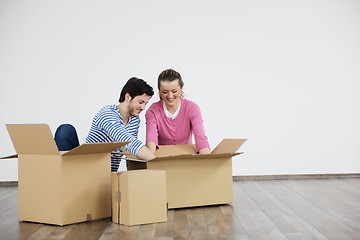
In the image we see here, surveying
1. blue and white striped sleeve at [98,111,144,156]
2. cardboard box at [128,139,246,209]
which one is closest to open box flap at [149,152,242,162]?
cardboard box at [128,139,246,209]

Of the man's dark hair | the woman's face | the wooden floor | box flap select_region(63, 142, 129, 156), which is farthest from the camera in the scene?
the woman's face

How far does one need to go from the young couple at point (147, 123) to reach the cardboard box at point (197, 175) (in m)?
0.11

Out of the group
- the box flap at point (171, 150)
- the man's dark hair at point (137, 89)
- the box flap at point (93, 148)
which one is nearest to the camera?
the box flap at point (93, 148)

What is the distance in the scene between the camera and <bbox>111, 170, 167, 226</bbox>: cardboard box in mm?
2297

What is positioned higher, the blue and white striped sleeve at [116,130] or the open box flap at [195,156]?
the blue and white striped sleeve at [116,130]

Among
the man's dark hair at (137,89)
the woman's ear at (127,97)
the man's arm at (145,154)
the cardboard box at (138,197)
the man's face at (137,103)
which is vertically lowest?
the cardboard box at (138,197)

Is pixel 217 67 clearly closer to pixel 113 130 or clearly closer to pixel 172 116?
pixel 172 116

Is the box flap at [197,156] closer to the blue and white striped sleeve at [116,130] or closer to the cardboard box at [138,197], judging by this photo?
the blue and white striped sleeve at [116,130]

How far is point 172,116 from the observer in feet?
10.2

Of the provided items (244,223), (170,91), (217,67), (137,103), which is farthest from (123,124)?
(217,67)

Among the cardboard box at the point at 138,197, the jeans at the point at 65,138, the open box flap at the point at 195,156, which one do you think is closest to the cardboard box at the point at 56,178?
the cardboard box at the point at 138,197

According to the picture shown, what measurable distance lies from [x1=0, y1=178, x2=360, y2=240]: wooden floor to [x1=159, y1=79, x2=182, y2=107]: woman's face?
2.22 ft

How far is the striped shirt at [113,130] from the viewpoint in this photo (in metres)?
2.63

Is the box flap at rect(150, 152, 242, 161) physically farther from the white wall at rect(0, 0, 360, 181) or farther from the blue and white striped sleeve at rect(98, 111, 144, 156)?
the white wall at rect(0, 0, 360, 181)
